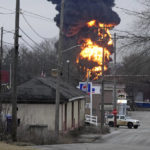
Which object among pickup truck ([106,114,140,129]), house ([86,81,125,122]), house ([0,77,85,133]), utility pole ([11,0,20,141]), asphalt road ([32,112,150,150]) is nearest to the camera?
utility pole ([11,0,20,141])

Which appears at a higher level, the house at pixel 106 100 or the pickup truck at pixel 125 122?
the house at pixel 106 100

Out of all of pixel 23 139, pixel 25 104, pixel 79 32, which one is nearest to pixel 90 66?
pixel 79 32

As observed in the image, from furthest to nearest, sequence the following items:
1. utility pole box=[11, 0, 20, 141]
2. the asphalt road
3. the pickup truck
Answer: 1. the pickup truck
2. the asphalt road
3. utility pole box=[11, 0, 20, 141]

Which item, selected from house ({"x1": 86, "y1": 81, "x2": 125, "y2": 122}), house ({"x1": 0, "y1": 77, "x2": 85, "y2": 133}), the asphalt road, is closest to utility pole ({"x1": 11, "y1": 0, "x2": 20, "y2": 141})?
the asphalt road

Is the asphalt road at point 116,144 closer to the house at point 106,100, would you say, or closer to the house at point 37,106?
the house at point 37,106

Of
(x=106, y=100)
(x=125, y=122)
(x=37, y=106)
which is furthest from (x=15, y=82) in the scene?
(x=106, y=100)

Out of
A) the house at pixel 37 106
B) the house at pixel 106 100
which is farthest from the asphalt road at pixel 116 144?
the house at pixel 106 100

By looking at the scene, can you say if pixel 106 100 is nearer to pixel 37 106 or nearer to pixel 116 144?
pixel 37 106

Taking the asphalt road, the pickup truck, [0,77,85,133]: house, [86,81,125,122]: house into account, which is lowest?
the asphalt road

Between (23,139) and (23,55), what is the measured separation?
190 ft

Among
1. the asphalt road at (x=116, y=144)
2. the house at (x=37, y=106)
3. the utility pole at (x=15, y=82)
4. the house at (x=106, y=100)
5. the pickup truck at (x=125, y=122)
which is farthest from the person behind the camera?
the house at (x=106, y=100)

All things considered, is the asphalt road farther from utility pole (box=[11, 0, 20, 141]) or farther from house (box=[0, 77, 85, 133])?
house (box=[0, 77, 85, 133])

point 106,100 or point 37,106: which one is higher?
point 106,100

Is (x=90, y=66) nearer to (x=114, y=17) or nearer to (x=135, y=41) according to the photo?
(x=114, y=17)
